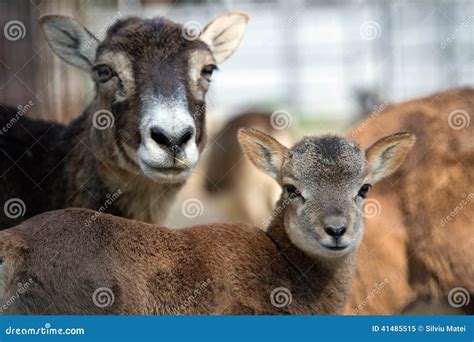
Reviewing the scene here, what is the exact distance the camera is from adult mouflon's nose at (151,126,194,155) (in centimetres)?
624

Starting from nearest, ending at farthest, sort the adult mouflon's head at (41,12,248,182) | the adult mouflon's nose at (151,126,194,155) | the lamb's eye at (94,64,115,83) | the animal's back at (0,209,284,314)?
the animal's back at (0,209,284,314) < the adult mouflon's nose at (151,126,194,155) < the adult mouflon's head at (41,12,248,182) < the lamb's eye at (94,64,115,83)

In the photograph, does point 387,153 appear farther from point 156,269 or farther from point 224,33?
point 156,269

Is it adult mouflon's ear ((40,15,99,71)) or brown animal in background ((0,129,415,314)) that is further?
adult mouflon's ear ((40,15,99,71))

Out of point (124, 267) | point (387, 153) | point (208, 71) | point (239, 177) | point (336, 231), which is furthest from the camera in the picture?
point (239, 177)

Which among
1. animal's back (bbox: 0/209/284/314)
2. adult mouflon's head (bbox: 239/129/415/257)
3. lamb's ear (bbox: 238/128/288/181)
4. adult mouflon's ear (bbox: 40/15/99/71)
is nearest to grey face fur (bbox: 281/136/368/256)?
adult mouflon's head (bbox: 239/129/415/257)

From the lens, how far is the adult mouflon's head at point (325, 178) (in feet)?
19.8

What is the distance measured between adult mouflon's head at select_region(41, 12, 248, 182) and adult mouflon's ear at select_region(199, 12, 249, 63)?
9cm

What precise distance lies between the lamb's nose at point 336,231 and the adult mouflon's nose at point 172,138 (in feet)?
3.97

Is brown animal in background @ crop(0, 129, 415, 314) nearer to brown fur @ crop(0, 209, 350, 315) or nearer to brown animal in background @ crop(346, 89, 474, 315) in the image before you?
brown fur @ crop(0, 209, 350, 315)

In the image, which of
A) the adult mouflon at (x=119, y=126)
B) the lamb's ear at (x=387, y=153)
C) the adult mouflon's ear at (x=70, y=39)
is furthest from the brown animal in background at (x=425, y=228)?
the adult mouflon's ear at (x=70, y=39)

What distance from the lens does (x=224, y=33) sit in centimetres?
782

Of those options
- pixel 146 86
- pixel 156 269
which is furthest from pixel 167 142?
pixel 156 269

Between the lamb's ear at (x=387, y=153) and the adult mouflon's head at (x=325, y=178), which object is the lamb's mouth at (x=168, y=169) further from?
the lamb's ear at (x=387, y=153)

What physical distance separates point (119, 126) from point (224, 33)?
1.50 metres
